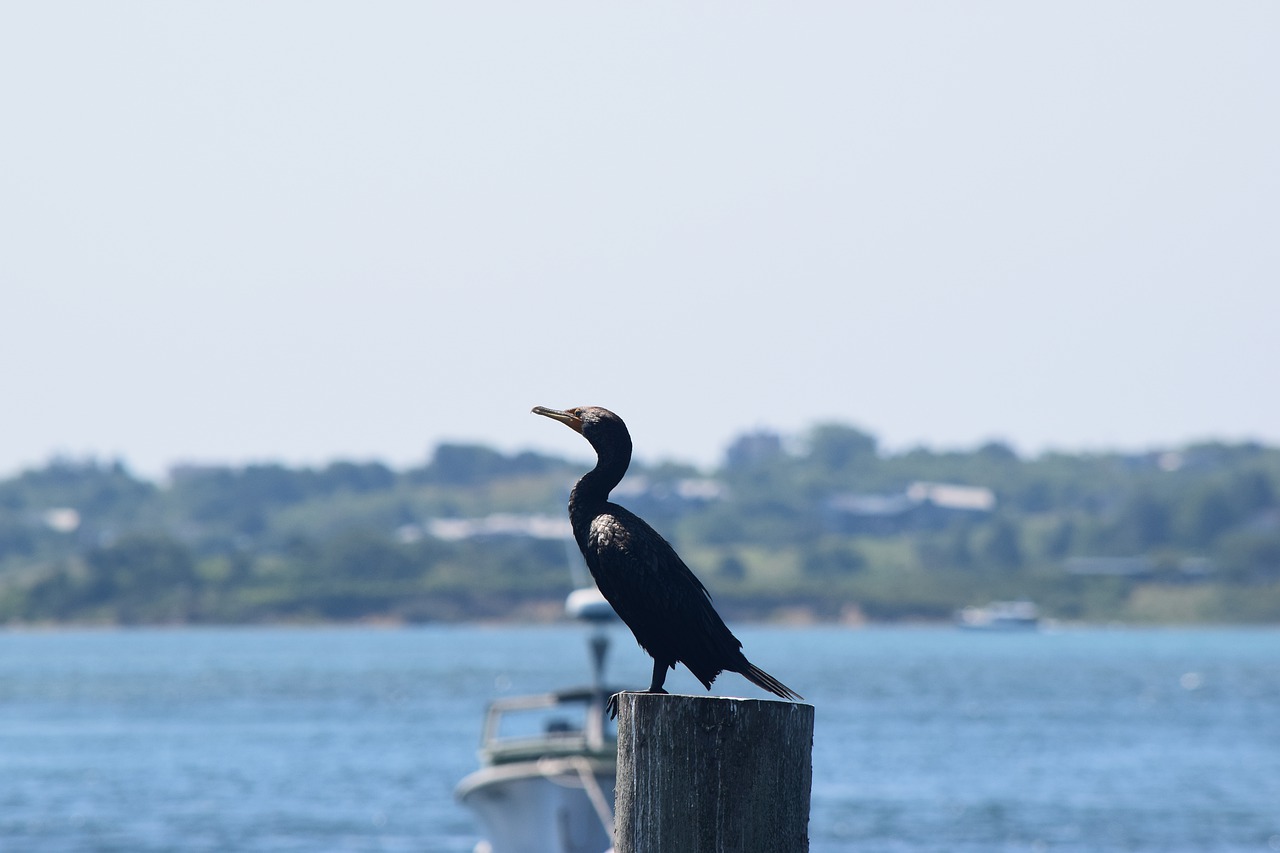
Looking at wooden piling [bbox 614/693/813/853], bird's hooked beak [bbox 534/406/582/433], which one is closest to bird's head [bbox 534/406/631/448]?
bird's hooked beak [bbox 534/406/582/433]

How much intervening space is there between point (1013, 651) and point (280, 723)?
109 metres

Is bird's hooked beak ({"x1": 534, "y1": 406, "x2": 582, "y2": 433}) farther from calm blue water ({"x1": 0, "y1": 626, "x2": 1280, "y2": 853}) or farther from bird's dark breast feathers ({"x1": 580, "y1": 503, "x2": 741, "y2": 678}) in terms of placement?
calm blue water ({"x1": 0, "y1": 626, "x2": 1280, "y2": 853})

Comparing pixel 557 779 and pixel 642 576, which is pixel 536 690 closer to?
pixel 557 779

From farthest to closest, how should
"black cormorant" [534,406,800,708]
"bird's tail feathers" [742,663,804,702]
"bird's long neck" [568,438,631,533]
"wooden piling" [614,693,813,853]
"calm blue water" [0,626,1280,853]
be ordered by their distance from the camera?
1. "calm blue water" [0,626,1280,853]
2. "bird's long neck" [568,438,631,533]
3. "black cormorant" [534,406,800,708]
4. "bird's tail feathers" [742,663,804,702]
5. "wooden piling" [614,693,813,853]

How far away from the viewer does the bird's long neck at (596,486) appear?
28.0ft

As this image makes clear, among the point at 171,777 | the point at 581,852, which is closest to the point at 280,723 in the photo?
the point at 171,777

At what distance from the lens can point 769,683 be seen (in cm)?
768

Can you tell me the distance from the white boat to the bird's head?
14514mm

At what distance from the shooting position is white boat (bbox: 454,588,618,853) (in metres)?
24.0

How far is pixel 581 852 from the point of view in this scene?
25.2 m

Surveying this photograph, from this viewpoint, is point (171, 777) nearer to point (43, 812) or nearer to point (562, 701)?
point (43, 812)

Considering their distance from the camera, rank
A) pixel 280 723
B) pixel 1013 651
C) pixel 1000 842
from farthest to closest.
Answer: pixel 1013 651
pixel 280 723
pixel 1000 842

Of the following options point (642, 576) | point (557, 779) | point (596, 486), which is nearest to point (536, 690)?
point (557, 779)

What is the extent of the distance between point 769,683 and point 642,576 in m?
0.95
